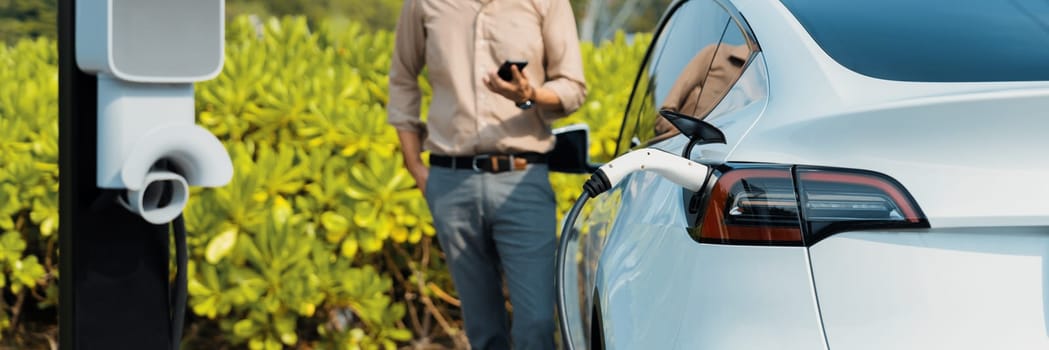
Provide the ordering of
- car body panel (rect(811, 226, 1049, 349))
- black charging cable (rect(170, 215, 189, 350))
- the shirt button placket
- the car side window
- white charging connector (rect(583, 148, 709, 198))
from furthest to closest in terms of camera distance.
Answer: the shirt button placket → black charging cable (rect(170, 215, 189, 350)) → the car side window → white charging connector (rect(583, 148, 709, 198)) → car body panel (rect(811, 226, 1049, 349))

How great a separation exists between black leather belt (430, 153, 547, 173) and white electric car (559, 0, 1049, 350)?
4.87 ft

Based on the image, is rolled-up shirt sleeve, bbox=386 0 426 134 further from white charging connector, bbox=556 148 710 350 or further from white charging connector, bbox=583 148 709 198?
white charging connector, bbox=583 148 709 198

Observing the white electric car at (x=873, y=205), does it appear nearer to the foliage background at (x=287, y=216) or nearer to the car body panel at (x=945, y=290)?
the car body panel at (x=945, y=290)

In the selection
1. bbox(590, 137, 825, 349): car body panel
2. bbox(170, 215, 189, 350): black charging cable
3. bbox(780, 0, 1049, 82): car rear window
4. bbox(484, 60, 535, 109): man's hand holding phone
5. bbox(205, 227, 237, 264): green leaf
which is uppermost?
bbox(780, 0, 1049, 82): car rear window

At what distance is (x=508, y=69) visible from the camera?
370 centimetres

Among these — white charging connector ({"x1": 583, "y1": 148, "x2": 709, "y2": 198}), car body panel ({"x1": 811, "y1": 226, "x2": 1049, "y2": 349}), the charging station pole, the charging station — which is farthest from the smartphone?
car body panel ({"x1": 811, "y1": 226, "x2": 1049, "y2": 349})

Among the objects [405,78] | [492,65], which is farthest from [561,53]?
[405,78]

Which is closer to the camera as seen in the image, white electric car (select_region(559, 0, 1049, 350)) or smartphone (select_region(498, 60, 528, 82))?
white electric car (select_region(559, 0, 1049, 350))

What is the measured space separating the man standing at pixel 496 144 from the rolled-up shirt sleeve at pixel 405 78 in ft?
0.19

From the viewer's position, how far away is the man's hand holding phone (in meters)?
3.69

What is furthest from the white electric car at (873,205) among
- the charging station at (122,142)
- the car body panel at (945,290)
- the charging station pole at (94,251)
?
the charging station pole at (94,251)

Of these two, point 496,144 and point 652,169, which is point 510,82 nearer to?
point 496,144

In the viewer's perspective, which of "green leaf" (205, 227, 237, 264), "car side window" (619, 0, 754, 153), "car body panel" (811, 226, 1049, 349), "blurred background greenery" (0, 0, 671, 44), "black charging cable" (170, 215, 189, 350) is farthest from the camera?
"blurred background greenery" (0, 0, 671, 44)

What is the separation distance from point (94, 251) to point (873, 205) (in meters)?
1.74
